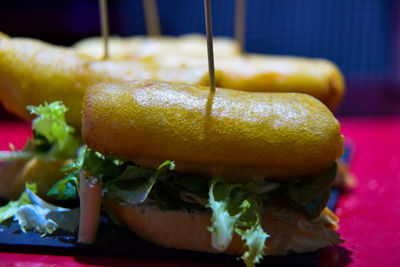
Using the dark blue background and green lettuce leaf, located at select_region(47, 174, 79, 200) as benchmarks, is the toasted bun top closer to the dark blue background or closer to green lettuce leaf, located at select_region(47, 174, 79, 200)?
green lettuce leaf, located at select_region(47, 174, 79, 200)

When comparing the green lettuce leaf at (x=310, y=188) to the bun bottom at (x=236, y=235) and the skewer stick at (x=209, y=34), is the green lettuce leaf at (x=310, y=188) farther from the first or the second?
the skewer stick at (x=209, y=34)

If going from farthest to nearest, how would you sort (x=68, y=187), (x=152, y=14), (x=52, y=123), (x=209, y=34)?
(x=152, y=14), (x=52, y=123), (x=68, y=187), (x=209, y=34)

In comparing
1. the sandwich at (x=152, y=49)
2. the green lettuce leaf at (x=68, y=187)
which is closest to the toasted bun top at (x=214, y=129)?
the green lettuce leaf at (x=68, y=187)

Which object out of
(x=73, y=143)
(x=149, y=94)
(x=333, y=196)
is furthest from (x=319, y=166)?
(x=73, y=143)

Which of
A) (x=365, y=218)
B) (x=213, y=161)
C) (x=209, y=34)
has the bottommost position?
(x=365, y=218)

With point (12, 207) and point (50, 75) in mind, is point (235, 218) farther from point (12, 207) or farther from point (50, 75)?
point (50, 75)

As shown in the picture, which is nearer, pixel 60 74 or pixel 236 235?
pixel 236 235

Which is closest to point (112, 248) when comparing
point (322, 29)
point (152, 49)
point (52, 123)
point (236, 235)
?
point (236, 235)

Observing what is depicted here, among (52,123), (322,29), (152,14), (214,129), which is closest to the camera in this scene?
(214,129)
